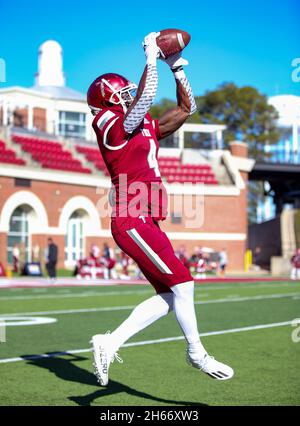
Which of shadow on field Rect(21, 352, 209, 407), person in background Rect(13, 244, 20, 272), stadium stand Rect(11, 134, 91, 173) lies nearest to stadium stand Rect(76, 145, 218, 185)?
stadium stand Rect(11, 134, 91, 173)

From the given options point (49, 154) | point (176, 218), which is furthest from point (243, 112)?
point (49, 154)

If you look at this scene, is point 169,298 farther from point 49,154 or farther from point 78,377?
point 49,154

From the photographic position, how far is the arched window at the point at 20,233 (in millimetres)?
31403

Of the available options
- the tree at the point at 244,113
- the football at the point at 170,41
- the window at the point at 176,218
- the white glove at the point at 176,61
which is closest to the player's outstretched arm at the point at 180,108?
the white glove at the point at 176,61

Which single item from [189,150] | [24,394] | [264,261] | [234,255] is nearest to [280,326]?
[24,394]

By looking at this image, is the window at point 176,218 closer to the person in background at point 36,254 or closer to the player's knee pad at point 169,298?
the person in background at point 36,254

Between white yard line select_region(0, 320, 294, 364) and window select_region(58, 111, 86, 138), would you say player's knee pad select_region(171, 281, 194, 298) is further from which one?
window select_region(58, 111, 86, 138)

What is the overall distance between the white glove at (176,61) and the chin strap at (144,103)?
0.48 metres

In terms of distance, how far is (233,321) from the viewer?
35.3ft

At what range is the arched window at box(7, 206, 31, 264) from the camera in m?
31.4

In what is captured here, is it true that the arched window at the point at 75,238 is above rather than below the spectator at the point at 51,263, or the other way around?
above

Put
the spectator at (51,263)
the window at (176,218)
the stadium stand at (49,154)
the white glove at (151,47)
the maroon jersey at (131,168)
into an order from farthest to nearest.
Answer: the window at (176,218) < the stadium stand at (49,154) < the spectator at (51,263) < the maroon jersey at (131,168) < the white glove at (151,47)
